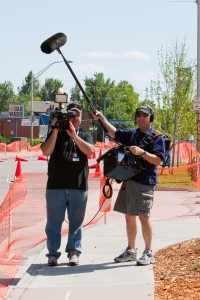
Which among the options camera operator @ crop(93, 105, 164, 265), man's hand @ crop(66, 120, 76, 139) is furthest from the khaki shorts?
man's hand @ crop(66, 120, 76, 139)

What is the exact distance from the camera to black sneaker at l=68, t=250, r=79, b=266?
24.6ft

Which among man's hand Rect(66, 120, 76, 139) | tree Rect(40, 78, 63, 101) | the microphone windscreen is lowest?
man's hand Rect(66, 120, 76, 139)

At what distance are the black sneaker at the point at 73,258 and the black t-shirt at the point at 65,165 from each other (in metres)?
0.68

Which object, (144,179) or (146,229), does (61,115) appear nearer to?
(144,179)

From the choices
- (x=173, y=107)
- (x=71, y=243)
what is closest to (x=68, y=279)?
(x=71, y=243)

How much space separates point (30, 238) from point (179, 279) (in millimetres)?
3414

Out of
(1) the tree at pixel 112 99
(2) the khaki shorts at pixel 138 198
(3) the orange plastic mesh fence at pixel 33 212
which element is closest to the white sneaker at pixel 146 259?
(2) the khaki shorts at pixel 138 198

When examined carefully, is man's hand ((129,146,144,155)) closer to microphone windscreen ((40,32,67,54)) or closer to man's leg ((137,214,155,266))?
man's leg ((137,214,155,266))

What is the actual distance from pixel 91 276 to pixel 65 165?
1214 millimetres

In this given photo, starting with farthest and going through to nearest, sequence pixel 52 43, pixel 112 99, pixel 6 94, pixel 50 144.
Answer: pixel 112 99, pixel 6 94, pixel 50 144, pixel 52 43

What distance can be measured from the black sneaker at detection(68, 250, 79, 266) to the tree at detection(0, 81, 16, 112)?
9854cm

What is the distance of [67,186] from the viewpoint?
24.7 ft

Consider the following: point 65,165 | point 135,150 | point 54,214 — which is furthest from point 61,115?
point 54,214

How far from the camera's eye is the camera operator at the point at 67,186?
7.53 meters
